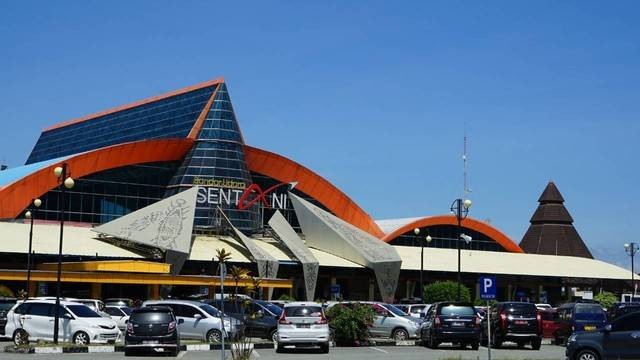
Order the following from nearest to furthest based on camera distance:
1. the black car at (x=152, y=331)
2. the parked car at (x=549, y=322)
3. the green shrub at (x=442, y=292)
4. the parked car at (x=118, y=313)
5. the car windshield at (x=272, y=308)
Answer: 1. the black car at (x=152, y=331)
2. the car windshield at (x=272, y=308)
3. the parked car at (x=118, y=313)
4. the parked car at (x=549, y=322)
5. the green shrub at (x=442, y=292)

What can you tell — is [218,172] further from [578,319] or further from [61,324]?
[578,319]

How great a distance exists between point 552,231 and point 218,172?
5028 cm

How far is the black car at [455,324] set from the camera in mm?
33062

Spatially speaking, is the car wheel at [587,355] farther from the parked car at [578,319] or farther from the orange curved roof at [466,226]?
the orange curved roof at [466,226]

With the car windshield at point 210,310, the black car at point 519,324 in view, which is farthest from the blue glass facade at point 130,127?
the black car at point 519,324

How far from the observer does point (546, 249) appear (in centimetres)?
11100

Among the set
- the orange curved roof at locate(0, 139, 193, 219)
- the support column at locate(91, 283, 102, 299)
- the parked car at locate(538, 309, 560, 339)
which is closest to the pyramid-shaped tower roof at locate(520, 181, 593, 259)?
the orange curved roof at locate(0, 139, 193, 219)

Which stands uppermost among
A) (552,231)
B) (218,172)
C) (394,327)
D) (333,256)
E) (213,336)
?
(218,172)

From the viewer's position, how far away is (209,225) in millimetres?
74688

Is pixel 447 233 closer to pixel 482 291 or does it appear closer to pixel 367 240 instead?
pixel 367 240

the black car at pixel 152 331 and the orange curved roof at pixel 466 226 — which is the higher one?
the orange curved roof at pixel 466 226

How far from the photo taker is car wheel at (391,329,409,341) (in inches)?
1508

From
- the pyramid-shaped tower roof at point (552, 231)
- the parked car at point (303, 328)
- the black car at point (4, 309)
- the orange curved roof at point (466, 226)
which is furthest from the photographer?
the pyramid-shaped tower roof at point (552, 231)

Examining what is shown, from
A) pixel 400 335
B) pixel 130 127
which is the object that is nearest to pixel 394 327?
pixel 400 335
